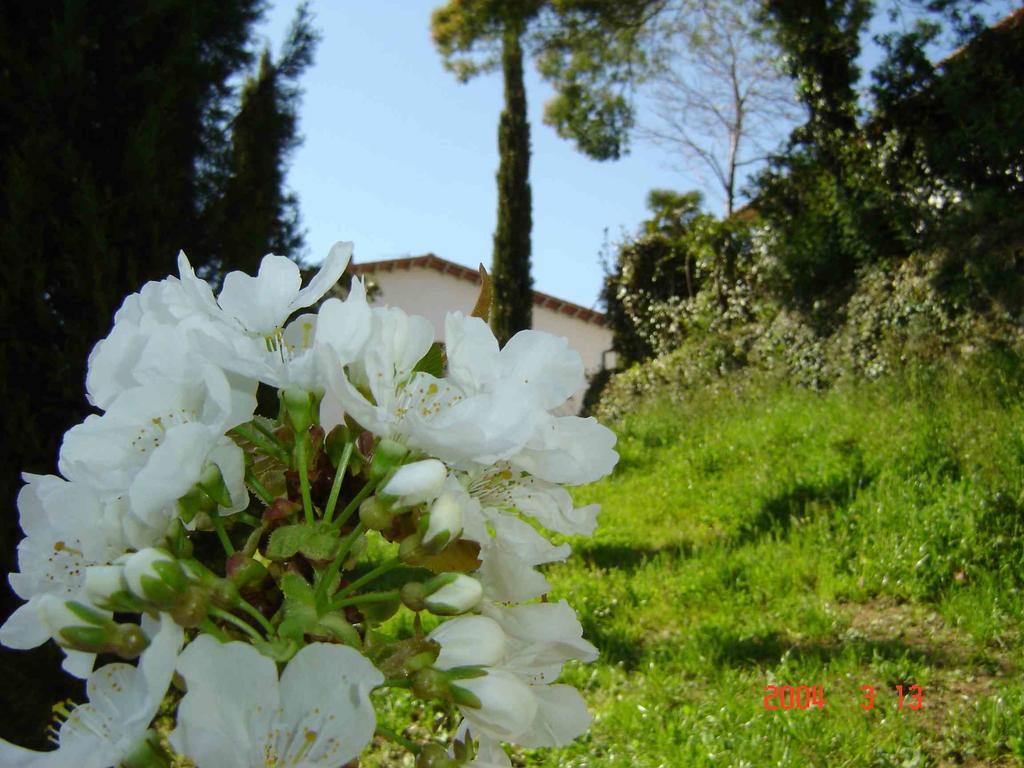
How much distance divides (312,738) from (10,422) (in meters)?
2.71

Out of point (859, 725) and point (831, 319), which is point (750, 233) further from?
point (859, 725)

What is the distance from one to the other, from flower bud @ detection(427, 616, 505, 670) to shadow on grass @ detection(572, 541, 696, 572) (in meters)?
4.50

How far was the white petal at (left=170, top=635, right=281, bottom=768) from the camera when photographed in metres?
0.65

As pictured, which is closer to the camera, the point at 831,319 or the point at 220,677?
the point at 220,677

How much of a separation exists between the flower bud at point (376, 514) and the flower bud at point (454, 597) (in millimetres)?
68

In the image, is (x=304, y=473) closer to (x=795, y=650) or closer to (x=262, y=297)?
(x=262, y=297)

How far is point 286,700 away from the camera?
0.68 meters

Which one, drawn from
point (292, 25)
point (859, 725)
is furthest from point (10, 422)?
point (859, 725)

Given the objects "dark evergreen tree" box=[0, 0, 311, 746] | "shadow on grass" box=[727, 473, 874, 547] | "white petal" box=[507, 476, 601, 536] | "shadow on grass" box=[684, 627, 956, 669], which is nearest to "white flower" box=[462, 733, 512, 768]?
"white petal" box=[507, 476, 601, 536]

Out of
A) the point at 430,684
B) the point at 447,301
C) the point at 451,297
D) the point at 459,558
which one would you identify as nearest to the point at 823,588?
the point at 459,558

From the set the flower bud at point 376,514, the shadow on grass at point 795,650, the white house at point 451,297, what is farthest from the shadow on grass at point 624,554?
the white house at point 451,297

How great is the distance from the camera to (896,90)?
9.16 m
